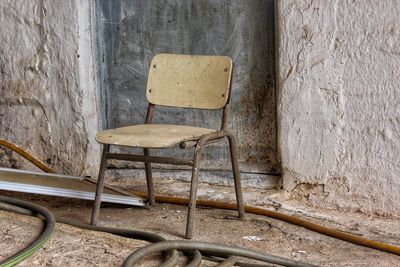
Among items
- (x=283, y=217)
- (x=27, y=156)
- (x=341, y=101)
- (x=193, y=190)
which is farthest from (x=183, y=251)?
(x=27, y=156)

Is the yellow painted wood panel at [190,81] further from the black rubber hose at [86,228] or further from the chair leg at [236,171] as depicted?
the black rubber hose at [86,228]

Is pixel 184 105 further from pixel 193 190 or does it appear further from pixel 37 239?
pixel 37 239

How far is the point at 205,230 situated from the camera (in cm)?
382

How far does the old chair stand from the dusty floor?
19 centimetres

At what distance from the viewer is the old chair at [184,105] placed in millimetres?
3576

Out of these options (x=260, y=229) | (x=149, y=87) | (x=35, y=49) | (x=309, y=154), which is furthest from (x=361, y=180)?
(x=35, y=49)

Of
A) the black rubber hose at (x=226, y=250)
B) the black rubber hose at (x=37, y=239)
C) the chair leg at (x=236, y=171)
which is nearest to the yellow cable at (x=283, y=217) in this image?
the chair leg at (x=236, y=171)

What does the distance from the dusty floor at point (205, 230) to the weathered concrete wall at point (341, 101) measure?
0.57ft

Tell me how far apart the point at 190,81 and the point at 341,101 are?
2.93 feet

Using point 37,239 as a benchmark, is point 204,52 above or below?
above

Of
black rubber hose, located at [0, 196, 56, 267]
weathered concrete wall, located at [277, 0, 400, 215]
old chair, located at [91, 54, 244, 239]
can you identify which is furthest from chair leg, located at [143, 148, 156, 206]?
weathered concrete wall, located at [277, 0, 400, 215]

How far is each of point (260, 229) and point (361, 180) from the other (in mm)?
694

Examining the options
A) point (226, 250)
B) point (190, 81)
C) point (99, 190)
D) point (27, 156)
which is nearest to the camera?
point (226, 250)

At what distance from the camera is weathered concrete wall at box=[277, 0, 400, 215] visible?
3.94 m
